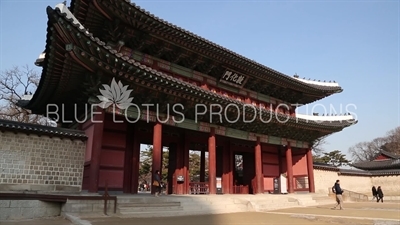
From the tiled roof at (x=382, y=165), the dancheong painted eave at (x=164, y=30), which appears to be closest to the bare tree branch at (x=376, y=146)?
the tiled roof at (x=382, y=165)

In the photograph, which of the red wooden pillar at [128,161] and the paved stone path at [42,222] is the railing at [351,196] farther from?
the paved stone path at [42,222]

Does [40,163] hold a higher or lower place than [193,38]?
lower

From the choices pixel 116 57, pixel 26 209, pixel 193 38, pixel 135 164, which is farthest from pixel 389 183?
pixel 26 209

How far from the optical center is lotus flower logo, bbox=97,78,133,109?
11.3 meters

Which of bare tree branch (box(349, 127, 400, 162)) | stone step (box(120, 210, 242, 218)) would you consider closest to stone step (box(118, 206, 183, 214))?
stone step (box(120, 210, 242, 218))

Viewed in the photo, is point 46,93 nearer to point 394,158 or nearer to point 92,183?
point 92,183

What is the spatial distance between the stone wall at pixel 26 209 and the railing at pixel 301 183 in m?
17.3

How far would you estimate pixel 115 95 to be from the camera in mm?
11555

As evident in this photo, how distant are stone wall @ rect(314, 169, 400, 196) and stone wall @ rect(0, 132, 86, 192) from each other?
20548 millimetres

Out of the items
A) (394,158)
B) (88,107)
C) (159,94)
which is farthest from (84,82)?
(394,158)

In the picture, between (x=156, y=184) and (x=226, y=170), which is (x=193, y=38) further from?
(x=226, y=170)

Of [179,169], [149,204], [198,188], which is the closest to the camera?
[149,204]

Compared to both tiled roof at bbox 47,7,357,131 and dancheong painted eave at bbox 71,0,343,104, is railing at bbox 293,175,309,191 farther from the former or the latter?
dancheong painted eave at bbox 71,0,343,104

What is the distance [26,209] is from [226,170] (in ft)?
40.1
